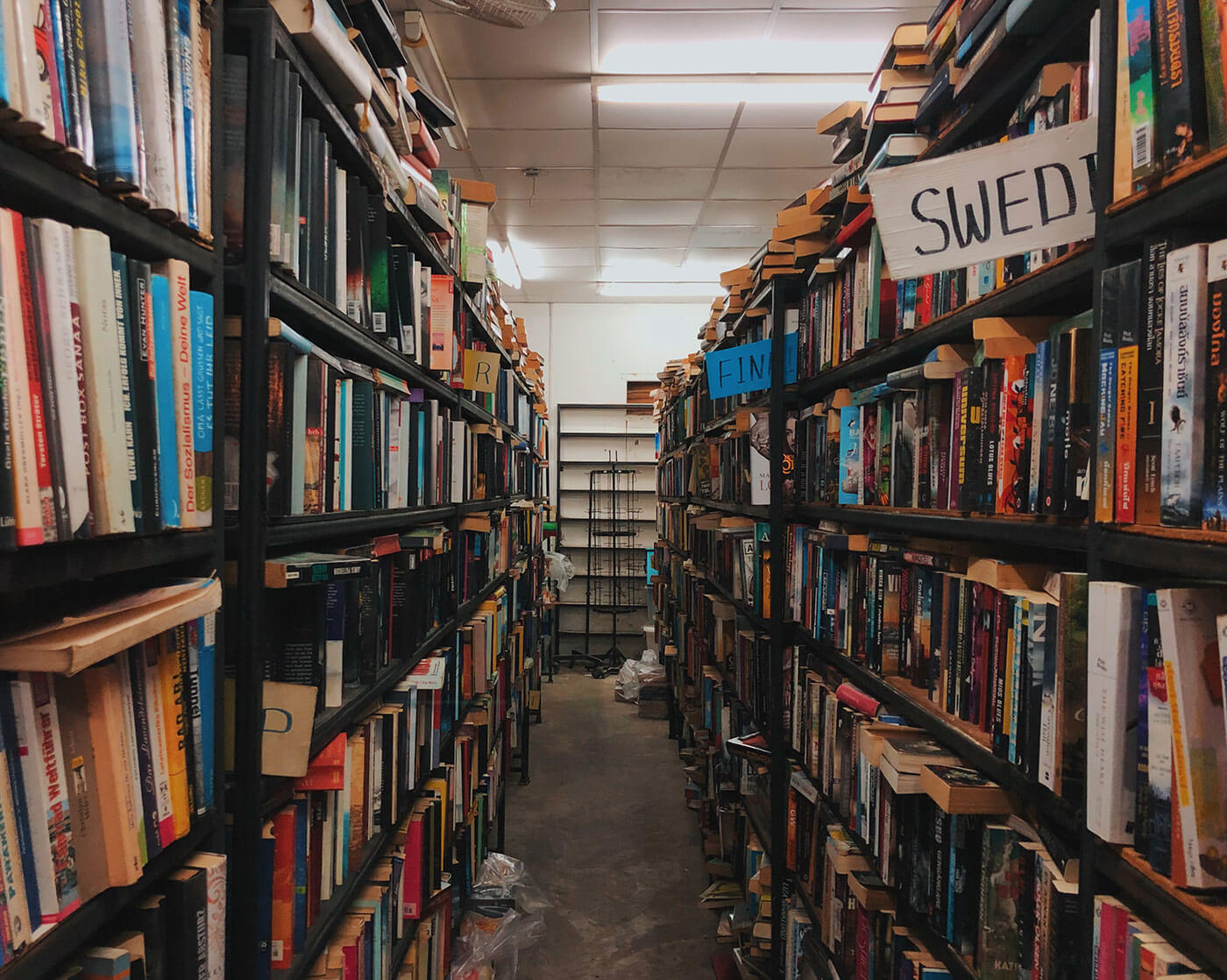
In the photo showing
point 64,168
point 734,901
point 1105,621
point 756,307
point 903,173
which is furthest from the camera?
point 734,901

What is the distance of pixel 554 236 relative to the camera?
17.4ft

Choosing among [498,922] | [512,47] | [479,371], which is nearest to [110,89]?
[479,371]

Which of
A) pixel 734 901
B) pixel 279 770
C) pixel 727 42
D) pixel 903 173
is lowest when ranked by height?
pixel 734 901

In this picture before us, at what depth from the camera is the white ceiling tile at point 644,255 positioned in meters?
5.59

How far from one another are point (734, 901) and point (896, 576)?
194 centimetres

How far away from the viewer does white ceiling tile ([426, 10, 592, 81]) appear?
286cm

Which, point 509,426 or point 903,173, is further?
point 509,426

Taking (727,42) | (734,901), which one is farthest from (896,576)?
(727,42)

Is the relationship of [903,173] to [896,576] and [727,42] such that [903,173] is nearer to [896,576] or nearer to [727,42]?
[896,576]

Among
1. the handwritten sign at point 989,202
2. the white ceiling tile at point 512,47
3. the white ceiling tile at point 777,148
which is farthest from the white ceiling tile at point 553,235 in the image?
the handwritten sign at point 989,202

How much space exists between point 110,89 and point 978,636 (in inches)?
50.4

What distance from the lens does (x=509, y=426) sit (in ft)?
12.4

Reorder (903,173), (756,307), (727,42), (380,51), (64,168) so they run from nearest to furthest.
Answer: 1. (64,168)
2. (903,173)
3. (380,51)
4. (756,307)
5. (727,42)

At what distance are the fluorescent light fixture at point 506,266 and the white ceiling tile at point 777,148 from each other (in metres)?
2.02
